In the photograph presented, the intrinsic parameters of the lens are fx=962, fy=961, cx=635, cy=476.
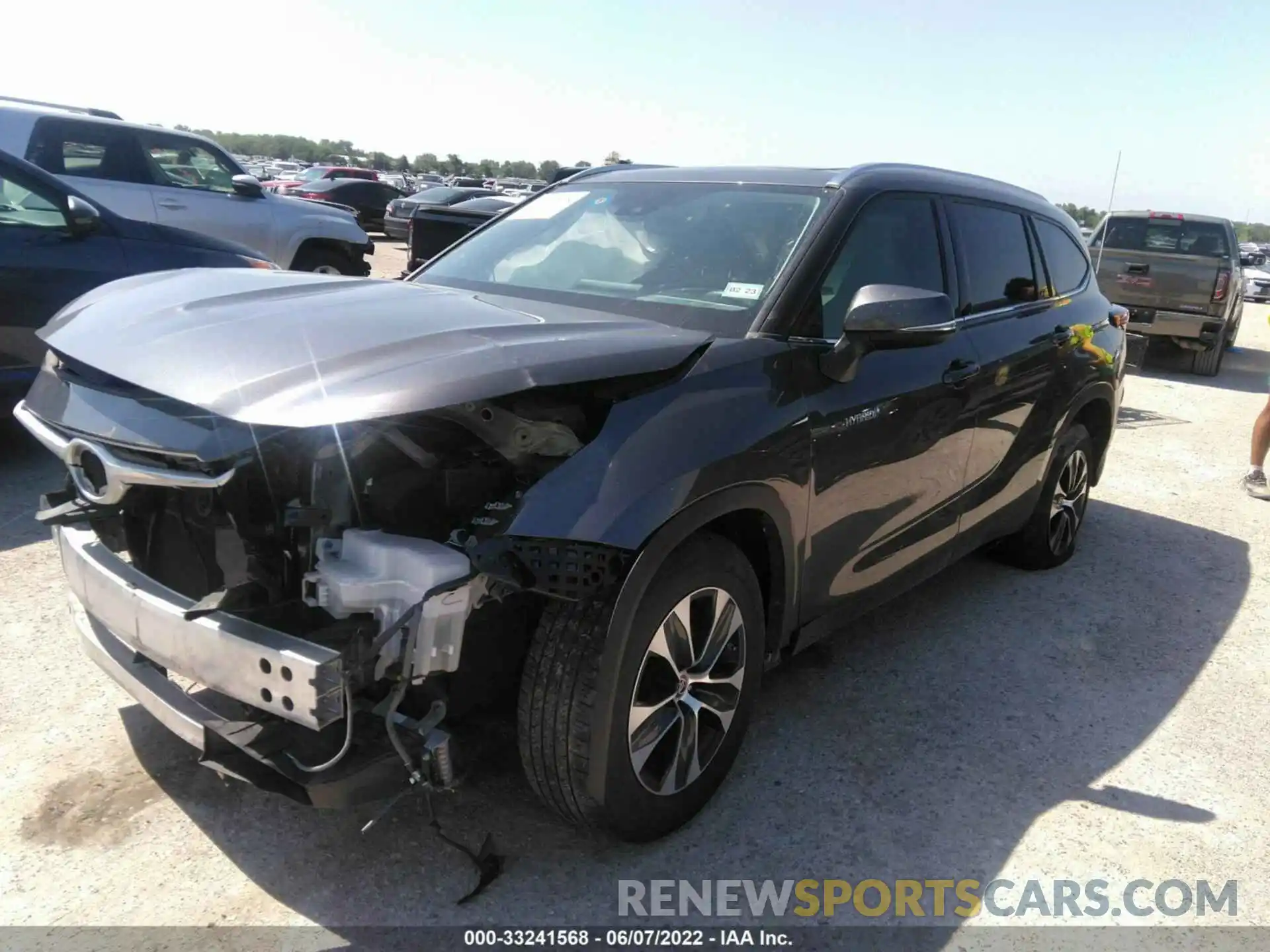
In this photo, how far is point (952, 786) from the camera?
311 centimetres

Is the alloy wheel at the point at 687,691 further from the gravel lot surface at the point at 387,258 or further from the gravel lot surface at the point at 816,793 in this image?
the gravel lot surface at the point at 387,258

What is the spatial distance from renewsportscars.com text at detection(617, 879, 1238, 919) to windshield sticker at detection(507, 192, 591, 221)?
2.57 m

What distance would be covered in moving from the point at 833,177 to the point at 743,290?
722 mm

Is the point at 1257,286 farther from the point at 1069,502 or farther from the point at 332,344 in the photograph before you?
the point at 332,344

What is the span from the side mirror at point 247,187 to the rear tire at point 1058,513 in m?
7.67

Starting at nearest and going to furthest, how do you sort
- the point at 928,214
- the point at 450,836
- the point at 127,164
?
the point at 450,836 < the point at 928,214 < the point at 127,164

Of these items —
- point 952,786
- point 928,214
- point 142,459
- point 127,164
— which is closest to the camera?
point 142,459

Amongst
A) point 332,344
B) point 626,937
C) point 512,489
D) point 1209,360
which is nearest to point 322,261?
point 332,344

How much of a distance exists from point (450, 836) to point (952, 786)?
160 cm

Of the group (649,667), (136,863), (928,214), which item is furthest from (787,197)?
(136,863)

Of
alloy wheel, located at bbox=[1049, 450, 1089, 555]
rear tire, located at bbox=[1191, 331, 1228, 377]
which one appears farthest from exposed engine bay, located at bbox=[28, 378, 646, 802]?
rear tire, located at bbox=[1191, 331, 1228, 377]

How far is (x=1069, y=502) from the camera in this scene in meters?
5.04

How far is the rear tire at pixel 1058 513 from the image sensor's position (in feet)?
15.7

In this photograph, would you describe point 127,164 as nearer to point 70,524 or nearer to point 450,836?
point 70,524
